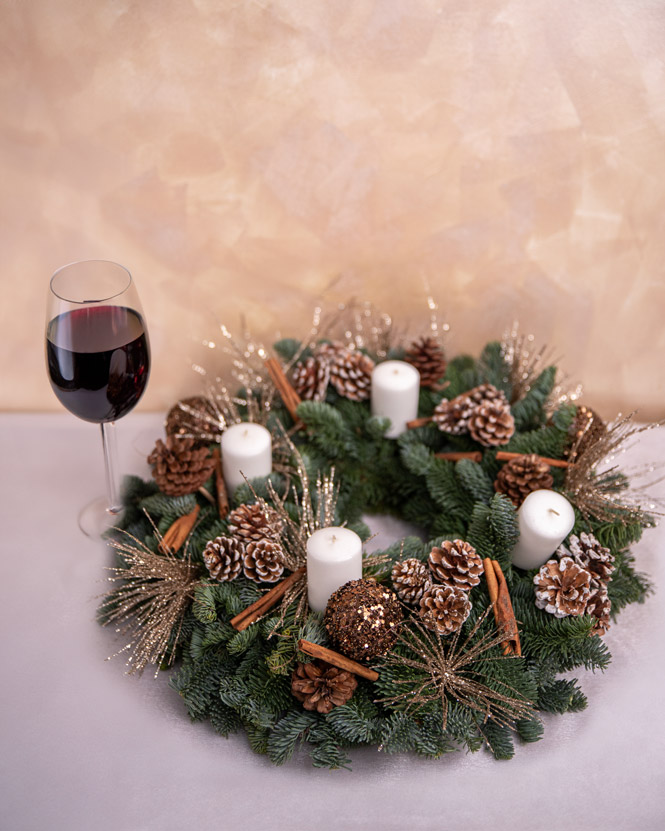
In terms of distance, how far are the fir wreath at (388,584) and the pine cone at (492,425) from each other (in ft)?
0.06

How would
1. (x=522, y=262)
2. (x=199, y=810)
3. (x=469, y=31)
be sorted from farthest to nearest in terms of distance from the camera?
(x=522, y=262)
(x=469, y=31)
(x=199, y=810)

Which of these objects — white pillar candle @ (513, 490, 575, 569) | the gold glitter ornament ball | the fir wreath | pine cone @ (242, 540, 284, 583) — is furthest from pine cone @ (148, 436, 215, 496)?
white pillar candle @ (513, 490, 575, 569)

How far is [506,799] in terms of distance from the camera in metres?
0.68

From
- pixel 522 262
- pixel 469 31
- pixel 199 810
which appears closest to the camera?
pixel 199 810

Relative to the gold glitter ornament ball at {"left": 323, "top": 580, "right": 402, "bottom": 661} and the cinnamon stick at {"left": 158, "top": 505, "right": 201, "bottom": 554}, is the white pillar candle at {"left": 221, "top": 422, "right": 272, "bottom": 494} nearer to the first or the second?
the cinnamon stick at {"left": 158, "top": 505, "right": 201, "bottom": 554}

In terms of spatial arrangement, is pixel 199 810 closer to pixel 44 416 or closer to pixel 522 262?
pixel 44 416

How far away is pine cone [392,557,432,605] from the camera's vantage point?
0.75m

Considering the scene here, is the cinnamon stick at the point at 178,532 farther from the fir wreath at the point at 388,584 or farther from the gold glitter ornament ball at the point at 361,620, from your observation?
the gold glitter ornament ball at the point at 361,620

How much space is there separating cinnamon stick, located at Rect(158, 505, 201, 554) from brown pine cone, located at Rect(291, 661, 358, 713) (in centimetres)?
20

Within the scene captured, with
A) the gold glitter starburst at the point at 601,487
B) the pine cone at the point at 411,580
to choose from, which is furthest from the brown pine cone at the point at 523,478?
the pine cone at the point at 411,580

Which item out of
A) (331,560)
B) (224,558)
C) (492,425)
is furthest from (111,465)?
(492,425)

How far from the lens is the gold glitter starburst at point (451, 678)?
0.68 meters

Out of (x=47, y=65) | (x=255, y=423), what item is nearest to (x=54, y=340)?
(x=255, y=423)

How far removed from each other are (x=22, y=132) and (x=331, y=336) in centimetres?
46
